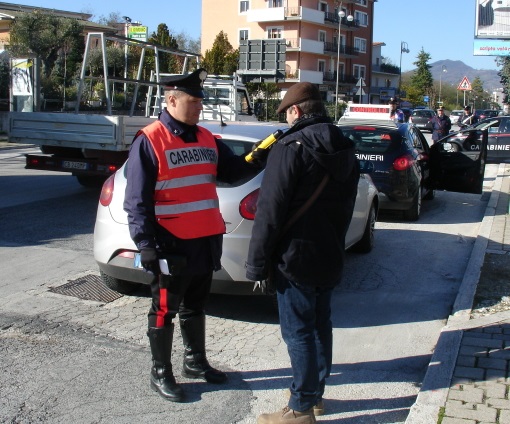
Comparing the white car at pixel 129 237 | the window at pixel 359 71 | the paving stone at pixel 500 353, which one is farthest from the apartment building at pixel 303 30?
the paving stone at pixel 500 353

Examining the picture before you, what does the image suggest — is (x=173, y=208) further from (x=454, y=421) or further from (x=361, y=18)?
(x=361, y=18)

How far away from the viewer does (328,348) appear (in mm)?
3717

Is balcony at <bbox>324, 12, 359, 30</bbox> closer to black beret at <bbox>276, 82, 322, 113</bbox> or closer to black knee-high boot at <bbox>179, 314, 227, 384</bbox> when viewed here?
black knee-high boot at <bbox>179, 314, 227, 384</bbox>

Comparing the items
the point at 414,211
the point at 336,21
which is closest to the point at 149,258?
the point at 414,211

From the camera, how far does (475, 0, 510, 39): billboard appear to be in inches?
477

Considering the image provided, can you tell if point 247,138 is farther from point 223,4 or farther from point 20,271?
point 223,4

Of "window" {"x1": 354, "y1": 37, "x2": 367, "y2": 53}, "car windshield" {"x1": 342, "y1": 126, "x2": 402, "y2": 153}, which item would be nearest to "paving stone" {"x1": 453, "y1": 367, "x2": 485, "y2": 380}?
"car windshield" {"x1": 342, "y1": 126, "x2": 402, "y2": 153}

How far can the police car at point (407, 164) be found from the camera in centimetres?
962

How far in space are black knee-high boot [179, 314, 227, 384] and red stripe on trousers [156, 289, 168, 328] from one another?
0.96 feet

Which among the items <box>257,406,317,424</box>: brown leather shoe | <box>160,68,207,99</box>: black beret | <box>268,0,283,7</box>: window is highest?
<box>268,0,283,7</box>: window

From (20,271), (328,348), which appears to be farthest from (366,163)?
(328,348)

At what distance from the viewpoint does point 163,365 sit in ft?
12.8

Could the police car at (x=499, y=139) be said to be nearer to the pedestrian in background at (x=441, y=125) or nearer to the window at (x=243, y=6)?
the pedestrian in background at (x=441, y=125)

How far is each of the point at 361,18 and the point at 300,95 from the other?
2917 inches
